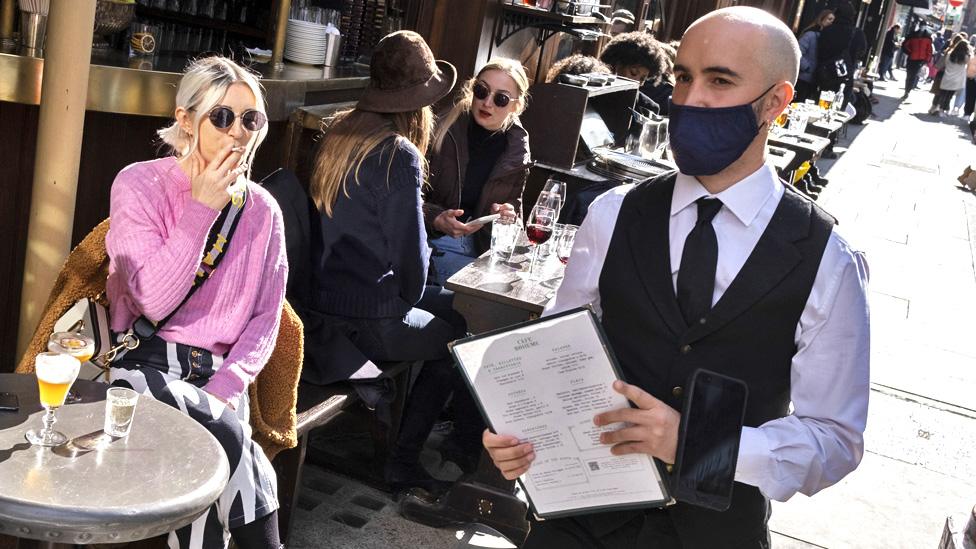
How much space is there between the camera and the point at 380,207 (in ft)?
13.3

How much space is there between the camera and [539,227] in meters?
4.12

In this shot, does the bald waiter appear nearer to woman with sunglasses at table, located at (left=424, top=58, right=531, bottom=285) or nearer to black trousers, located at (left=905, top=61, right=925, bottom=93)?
woman with sunglasses at table, located at (left=424, top=58, right=531, bottom=285)

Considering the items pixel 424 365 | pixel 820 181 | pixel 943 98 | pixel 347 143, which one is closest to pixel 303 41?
pixel 347 143

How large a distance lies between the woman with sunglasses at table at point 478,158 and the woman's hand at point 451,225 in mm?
161

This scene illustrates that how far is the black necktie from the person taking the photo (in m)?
2.20

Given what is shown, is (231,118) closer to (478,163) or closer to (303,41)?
(478,163)

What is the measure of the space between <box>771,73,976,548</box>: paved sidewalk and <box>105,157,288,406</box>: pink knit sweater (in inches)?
104

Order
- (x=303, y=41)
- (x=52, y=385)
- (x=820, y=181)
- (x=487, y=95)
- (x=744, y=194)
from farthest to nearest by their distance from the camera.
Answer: (x=820, y=181)
(x=303, y=41)
(x=487, y=95)
(x=52, y=385)
(x=744, y=194)

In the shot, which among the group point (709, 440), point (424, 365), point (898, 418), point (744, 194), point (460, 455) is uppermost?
point (744, 194)

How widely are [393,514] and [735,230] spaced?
233 cm

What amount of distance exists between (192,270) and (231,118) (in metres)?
0.49

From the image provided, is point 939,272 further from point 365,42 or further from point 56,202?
point 56,202

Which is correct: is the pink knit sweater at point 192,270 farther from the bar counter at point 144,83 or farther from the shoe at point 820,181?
the shoe at point 820,181

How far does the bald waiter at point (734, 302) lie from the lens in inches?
84.7
